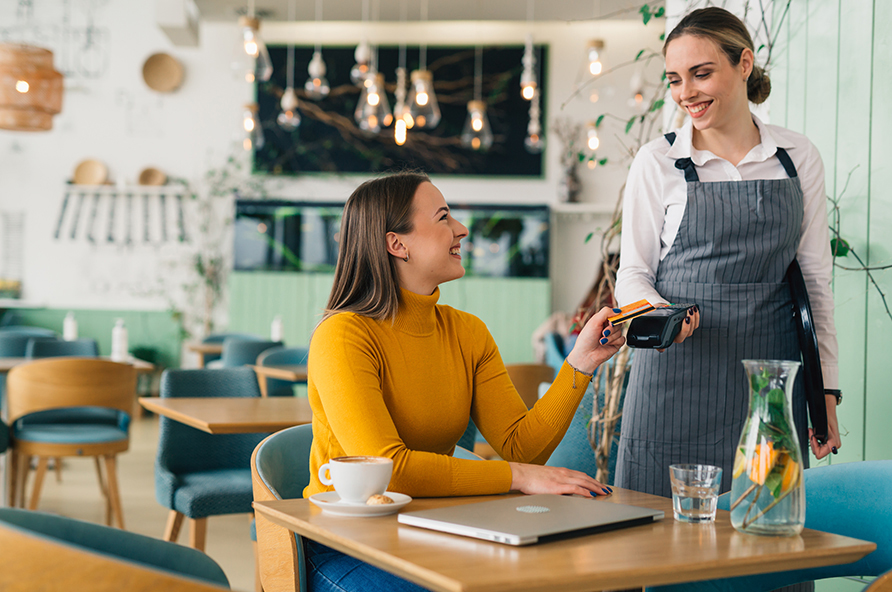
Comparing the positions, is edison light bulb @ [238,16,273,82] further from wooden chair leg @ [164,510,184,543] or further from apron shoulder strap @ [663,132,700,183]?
apron shoulder strap @ [663,132,700,183]

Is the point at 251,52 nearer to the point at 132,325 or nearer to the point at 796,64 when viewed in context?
the point at 796,64

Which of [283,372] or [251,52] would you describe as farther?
[251,52]

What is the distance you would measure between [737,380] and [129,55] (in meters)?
8.36

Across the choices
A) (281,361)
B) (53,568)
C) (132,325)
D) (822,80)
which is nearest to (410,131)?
(132,325)

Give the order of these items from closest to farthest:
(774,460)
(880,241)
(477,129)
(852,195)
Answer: (774,460) < (880,241) < (852,195) < (477,129)

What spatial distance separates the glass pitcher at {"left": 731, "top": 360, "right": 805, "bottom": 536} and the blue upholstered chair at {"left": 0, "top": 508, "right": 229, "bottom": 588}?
708 mm

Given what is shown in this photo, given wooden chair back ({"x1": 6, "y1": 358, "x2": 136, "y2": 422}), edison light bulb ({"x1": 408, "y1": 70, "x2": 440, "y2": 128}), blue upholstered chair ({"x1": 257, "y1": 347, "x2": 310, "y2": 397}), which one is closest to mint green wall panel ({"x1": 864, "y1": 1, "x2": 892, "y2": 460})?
blue upholstered chair ({"x1": 257, "y1": 347, "x2": 310, "y2": 397})

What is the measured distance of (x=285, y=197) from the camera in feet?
27.1

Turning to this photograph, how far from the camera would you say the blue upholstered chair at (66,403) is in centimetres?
370

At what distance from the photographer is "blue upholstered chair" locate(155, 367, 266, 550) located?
9.14 feet

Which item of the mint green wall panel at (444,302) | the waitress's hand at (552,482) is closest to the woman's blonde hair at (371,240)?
the waitress's hand at (552,482)

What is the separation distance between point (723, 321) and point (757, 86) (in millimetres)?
599

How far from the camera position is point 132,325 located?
8.18m

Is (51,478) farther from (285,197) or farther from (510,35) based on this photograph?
(510,35)
